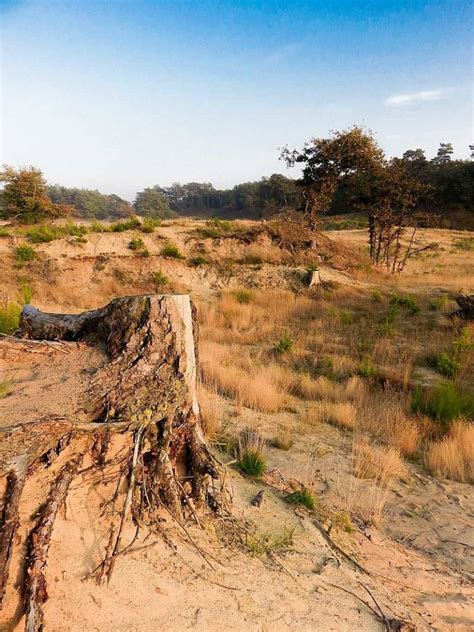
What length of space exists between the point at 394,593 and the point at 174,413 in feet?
6.00

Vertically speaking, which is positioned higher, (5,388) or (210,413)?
(5,388)

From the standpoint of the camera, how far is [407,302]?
37.6 feet

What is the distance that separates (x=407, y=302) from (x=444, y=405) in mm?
6922

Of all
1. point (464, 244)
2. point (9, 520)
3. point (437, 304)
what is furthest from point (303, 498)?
point (464, 244)

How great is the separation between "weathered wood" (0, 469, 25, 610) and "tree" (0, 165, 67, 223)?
21333 millimetres

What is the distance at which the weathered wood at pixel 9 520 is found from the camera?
5.02 feet

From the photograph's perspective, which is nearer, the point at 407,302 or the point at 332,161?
the point at 407,302

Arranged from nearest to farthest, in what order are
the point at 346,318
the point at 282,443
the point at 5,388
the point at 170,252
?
the point at 5,388
the point at 282,443
the point at 346,318
the point at 170,252

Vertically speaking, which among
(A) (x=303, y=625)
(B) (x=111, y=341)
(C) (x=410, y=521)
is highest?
(B) (x=111, y=341)

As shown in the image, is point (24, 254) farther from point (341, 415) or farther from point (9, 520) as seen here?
point (9, 520)

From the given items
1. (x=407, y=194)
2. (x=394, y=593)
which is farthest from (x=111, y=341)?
(x=407, y=194)

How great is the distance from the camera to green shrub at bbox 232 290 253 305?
40.9 feet

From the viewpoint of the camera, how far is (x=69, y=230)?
14828 mm

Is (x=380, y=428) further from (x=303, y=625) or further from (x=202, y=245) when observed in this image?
(x=202, y=245)
